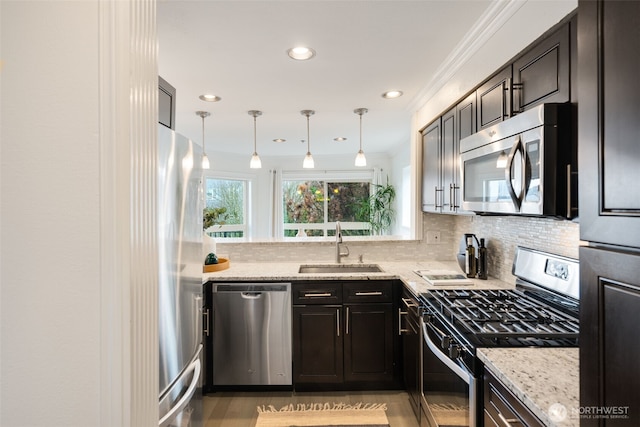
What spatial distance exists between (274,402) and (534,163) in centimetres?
232

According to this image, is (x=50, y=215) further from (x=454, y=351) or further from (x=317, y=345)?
(x=317, y=345)

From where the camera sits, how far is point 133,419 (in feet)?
2.57

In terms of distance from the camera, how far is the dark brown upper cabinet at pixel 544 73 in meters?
1.35

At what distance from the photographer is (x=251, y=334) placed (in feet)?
9.13

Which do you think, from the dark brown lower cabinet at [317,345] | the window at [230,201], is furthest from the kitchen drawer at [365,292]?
the window at [230,201]

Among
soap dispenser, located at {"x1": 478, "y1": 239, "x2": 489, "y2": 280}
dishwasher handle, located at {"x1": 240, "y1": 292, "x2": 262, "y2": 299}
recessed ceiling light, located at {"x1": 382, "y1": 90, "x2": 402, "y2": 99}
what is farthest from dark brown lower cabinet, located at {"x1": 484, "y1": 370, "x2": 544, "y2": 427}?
recessed ceiling light, located at {"x1": 382, "y1": 90, "x2": 402, "y2": 99}

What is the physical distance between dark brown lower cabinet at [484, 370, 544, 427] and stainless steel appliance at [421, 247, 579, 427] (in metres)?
0.06

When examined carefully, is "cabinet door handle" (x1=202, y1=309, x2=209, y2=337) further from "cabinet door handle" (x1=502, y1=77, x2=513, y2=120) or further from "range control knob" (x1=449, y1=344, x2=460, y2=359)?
"cabinet door handle" (x1=502, y1=77, x2=513, y2=120)

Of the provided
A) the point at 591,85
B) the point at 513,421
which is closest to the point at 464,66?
the point at 591,85

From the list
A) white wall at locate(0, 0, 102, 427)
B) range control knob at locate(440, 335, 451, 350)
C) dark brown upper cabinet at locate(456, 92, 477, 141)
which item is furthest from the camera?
dark brown upper cabinet at locate(456, 92, 477, 141)

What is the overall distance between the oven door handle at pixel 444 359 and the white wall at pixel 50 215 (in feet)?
4.05

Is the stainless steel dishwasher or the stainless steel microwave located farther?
the stainless steel dishwasher

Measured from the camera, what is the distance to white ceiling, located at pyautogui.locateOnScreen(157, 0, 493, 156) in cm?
176

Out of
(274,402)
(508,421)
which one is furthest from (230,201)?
(508,421)
